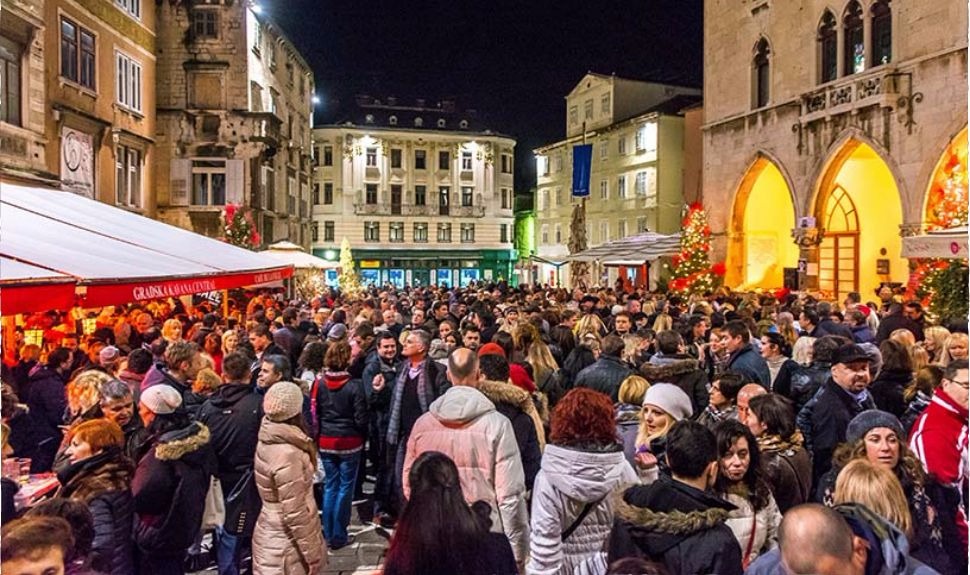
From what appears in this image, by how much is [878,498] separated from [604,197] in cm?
4671

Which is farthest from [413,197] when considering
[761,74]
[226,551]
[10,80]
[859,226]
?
[226,551]

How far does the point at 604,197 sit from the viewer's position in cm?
4928

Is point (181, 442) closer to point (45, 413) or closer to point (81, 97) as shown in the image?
point (45, 413)

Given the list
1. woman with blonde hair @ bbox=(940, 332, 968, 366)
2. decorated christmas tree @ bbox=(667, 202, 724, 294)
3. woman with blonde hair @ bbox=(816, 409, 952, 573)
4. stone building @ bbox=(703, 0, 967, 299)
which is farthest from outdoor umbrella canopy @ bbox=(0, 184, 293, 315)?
decorated christmas tree @ bbox=(667, 202, 724, 294)

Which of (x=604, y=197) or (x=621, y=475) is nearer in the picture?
(x=621, y=475)

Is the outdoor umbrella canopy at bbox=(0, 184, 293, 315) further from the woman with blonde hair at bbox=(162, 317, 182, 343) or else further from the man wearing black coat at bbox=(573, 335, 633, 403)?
the man wearing black coat at bbox=(573, 335, 633, 403)

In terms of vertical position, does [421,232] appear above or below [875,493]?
above

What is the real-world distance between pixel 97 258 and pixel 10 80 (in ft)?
38.6

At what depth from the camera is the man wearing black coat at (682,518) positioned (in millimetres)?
3275

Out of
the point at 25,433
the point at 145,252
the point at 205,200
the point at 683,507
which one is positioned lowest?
the point at 25,433

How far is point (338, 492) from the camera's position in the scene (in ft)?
23.8

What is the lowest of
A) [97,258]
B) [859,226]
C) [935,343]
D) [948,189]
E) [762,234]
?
[935,343]

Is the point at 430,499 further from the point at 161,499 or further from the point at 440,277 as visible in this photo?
the point at 440,277

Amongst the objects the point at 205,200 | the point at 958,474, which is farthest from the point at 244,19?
the point at 958,474
